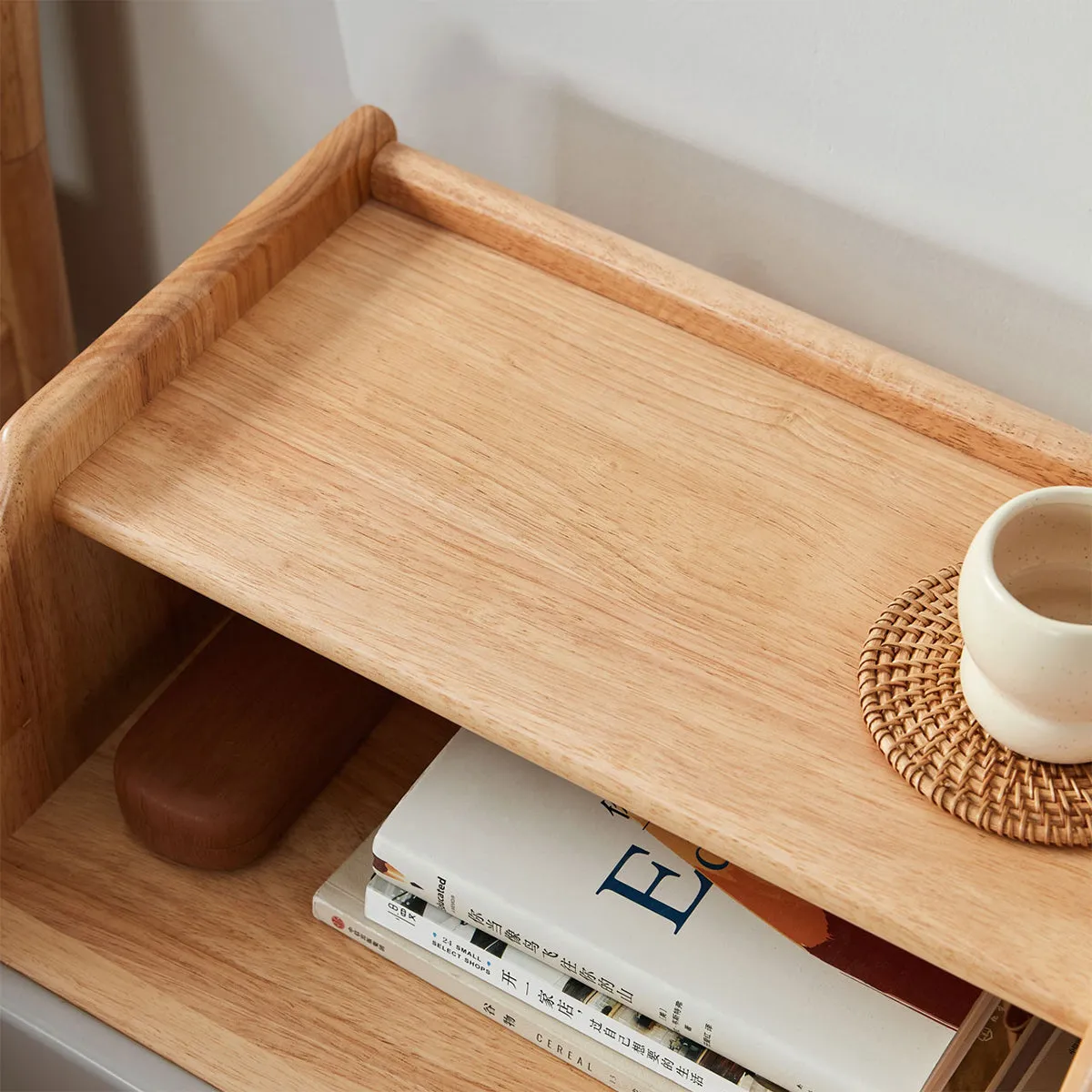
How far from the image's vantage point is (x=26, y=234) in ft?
3.39

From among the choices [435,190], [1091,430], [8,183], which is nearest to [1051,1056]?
[1091,430]

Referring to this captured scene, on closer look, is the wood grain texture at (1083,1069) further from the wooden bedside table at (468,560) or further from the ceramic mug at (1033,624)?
the ceramic mug at (1033,624)

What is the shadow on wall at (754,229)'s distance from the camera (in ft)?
2.63

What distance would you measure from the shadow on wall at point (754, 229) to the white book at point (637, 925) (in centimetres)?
34

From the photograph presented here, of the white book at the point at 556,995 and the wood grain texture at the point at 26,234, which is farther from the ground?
the wood grain texture at the point at 26,234

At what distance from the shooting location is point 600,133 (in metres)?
0.88

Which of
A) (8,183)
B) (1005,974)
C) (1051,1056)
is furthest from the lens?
(8,183)

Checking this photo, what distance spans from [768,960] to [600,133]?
0.49 m

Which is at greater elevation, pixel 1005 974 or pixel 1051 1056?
pixel 1005 974

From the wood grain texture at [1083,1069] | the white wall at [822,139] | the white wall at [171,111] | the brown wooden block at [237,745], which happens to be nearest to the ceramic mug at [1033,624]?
the wood grain texture at [1083,1069]

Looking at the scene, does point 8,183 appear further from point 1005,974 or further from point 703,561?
point 1005,974

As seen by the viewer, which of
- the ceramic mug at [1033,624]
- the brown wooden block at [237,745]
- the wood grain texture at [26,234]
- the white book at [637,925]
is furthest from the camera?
the wood grain texture at [26,234]

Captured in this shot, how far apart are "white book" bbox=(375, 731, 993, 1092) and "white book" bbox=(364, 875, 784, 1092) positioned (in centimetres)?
1

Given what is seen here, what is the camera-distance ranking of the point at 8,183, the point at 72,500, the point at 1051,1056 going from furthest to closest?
the point at 8,183, the point at 1051,1056, the point at 72,500
